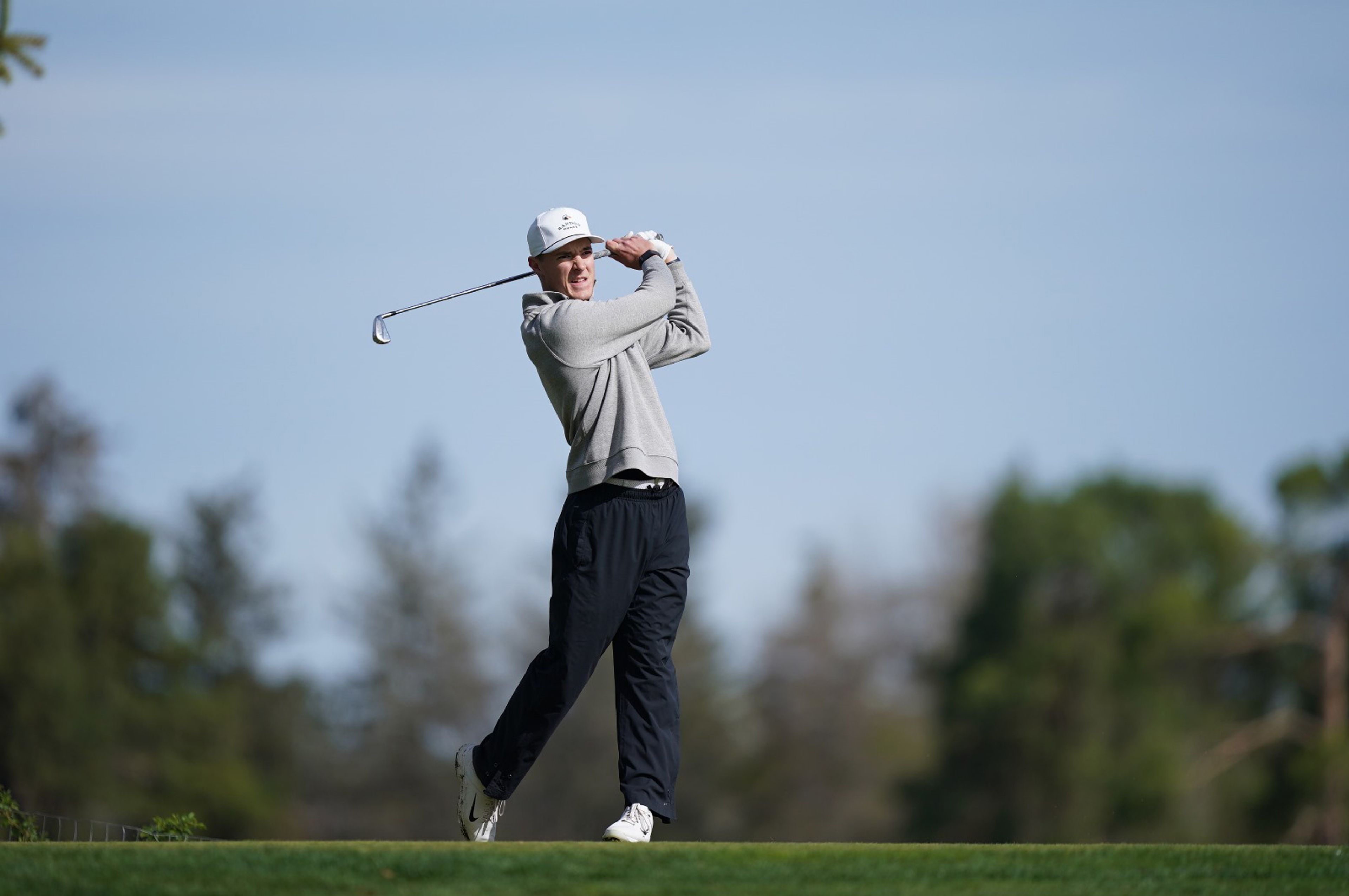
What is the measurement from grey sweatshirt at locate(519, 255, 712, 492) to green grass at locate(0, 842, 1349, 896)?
154cm

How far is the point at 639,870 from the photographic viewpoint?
16.8 feet

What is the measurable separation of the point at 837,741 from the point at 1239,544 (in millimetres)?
12735

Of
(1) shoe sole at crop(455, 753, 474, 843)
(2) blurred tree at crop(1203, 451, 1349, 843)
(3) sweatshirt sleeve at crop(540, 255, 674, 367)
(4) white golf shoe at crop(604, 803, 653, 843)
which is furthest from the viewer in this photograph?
(2) blurred tree at crop(1203, 451, 1349, 843)

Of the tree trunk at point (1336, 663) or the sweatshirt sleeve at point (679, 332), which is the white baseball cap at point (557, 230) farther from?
the tree trunk at point (1336, 663)

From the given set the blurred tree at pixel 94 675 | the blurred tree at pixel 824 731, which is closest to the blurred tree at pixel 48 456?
the blurred tree at pixel 94 675

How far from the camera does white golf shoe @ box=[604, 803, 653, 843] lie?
21.1 feet

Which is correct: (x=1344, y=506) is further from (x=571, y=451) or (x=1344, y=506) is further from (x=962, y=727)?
(x=571, y=451)

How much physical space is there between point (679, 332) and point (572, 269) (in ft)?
1.56

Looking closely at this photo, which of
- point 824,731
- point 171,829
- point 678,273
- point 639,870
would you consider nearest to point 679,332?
point 678,273

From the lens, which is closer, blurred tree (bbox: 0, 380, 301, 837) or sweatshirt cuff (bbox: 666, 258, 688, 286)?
sweatshirt cuff (bbox: 666, 258, 688, 286)

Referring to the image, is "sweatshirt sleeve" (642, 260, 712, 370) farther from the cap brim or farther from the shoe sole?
the shoe sole

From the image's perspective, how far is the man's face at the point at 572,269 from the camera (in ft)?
22.6

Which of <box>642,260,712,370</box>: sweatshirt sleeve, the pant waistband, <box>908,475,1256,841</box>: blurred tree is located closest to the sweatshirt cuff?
<box>642,260,712,370</box>: sweatshirt sleeve

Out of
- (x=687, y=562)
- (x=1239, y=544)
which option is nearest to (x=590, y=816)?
(x=1239, y=544)
